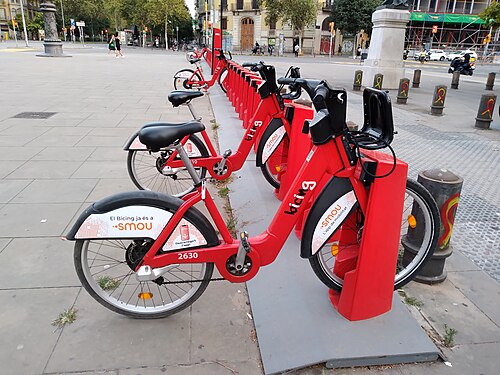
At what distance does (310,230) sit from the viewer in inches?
99.1

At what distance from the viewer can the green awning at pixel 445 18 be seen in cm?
5394

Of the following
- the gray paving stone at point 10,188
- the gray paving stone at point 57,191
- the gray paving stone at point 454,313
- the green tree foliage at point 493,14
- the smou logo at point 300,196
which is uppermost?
the green tree foliage at point 493,14

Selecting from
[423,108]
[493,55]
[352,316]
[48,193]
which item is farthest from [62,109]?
[493,55]

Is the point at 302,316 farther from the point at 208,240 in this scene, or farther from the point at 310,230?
the point at 208,240

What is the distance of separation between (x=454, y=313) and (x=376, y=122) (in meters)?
1.44

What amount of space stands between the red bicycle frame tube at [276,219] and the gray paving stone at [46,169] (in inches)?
127

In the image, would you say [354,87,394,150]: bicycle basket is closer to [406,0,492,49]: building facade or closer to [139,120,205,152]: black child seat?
[139,120,205,152]: black child seat

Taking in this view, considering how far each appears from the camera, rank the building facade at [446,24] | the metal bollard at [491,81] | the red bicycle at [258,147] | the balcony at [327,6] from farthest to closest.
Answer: the balcony at [327,6]
the building facade at [446,24]
the metal bollard at [491,81]
the red bicycle at [258,147]

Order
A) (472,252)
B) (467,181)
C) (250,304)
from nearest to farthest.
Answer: (250,304), (472,252), (467,181)

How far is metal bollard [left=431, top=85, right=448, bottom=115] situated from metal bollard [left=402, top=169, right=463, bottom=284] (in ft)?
28.6

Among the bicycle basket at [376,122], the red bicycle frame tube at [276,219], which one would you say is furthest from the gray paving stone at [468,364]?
the bicycle basket at [376,122]

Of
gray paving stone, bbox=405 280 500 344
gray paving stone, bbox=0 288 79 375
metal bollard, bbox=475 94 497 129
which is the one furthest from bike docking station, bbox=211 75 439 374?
metal bollard, bbox=475 94 497 129

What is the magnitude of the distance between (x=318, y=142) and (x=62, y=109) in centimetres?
851

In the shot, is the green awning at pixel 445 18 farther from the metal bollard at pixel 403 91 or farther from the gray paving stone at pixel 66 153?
the gray paving stone at pixel 66 153
